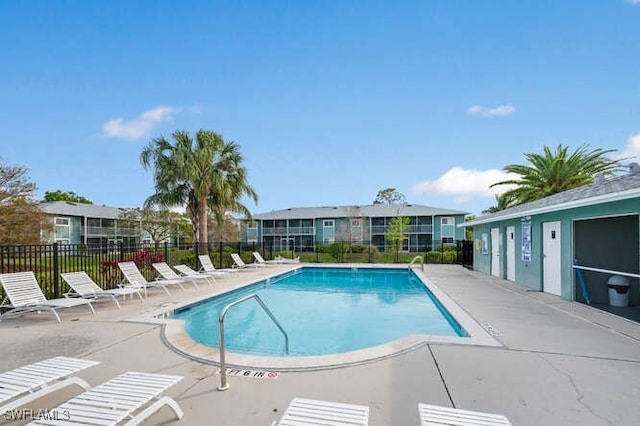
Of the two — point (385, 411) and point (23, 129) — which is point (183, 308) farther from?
point (23, 129)

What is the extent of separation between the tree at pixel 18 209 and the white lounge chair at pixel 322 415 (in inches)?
685

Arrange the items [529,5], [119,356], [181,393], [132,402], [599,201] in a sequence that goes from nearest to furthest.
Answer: [132,402], [181,393], [119,356], [599,201], [529,5]

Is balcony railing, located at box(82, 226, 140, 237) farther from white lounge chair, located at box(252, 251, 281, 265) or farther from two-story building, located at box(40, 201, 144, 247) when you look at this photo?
white lounge chair, located at box(252, 251, 281, 265)

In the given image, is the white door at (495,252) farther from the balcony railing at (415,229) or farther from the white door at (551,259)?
the balcony railing at (415,229)

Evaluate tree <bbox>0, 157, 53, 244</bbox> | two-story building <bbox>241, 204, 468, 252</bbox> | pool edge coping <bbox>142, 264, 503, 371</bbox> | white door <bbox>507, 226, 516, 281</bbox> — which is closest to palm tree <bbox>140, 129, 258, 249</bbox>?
tree <bbox>0, 157, 53, 244</bbox>

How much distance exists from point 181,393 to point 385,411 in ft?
7.10

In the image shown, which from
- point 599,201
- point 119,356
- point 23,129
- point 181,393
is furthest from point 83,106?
point 599,201

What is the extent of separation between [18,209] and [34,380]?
16.4m

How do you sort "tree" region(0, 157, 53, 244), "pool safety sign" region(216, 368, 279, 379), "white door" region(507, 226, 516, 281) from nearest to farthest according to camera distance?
"pool safety sign" region(216, 368, 279, 379), "white door" region(507, 226, 516, 281), "tree" region(0, 157, 53, 244)

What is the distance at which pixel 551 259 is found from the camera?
33.3ft

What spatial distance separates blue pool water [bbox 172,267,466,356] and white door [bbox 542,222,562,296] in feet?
11.1

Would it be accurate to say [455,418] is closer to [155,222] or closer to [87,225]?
[155,222]

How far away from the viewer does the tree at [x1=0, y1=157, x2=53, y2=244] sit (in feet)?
49.2

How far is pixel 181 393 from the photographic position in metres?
3.78
